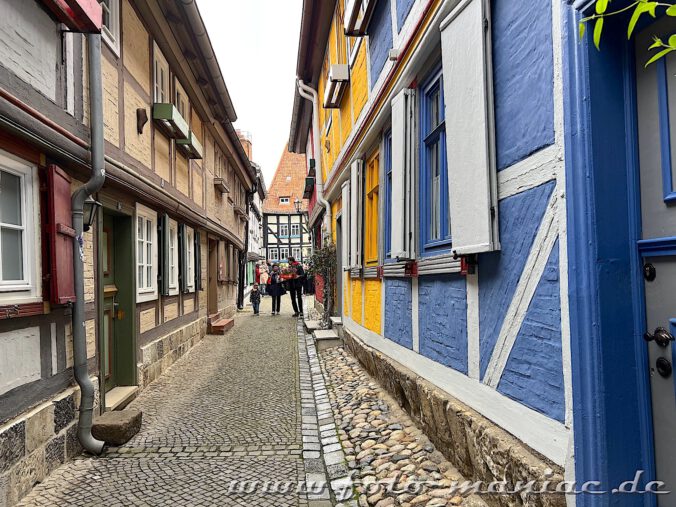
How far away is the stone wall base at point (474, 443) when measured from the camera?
202 centimetres

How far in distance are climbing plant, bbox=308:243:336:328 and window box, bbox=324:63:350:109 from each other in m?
2.77

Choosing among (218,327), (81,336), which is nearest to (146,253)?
(81,336)

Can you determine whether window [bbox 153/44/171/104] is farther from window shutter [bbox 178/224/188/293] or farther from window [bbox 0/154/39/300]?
window [bbox 0/154/39/300]

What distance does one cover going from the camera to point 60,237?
11.1 feet

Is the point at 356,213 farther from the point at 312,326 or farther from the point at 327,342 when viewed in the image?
the point at 312,326

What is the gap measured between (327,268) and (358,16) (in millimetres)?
4924

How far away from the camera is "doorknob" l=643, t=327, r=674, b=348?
1653 millimetres

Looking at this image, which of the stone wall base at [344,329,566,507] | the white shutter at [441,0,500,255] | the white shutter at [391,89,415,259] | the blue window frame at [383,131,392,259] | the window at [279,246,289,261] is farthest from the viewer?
the window at [279,246,289,261]

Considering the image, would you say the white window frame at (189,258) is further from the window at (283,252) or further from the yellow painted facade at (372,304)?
the window at (283,252)

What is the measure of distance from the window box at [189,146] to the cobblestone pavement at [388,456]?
446 centimetres

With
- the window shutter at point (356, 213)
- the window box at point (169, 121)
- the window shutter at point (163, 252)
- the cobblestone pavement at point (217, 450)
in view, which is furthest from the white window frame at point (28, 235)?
the window shutter at point (356, 213)

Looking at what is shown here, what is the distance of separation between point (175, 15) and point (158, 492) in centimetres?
576

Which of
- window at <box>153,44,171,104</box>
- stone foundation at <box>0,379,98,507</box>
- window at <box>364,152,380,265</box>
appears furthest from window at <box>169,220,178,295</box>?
stone foundation at <box>0,379,98,507</box>

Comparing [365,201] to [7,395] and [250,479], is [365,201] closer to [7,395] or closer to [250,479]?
[250,479]
